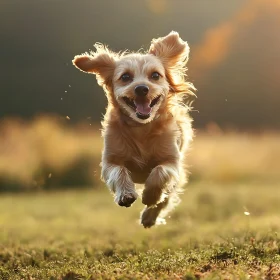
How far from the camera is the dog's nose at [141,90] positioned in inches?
263

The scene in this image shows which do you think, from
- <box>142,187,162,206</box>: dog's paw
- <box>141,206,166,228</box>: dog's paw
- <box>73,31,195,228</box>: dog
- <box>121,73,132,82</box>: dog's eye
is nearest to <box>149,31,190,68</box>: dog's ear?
<box>73,31,195,228</box>: dog

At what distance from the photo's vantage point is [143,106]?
6.84m

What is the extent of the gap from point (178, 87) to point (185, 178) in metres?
1.75

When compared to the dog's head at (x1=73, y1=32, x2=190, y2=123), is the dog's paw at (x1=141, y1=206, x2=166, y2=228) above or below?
below

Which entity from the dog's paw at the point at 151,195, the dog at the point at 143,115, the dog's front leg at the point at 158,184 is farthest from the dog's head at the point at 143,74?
the dog's paw at the point at 151,195

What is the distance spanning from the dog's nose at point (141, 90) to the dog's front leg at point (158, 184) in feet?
2.68

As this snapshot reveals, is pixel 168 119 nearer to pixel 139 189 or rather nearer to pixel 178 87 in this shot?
pixel 178 87

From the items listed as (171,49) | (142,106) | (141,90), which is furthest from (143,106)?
(171,49)

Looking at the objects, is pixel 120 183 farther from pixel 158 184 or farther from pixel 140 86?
pixel 140 86

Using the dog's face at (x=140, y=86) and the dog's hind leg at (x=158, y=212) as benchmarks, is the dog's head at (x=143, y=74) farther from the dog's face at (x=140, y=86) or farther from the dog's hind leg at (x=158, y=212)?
the dog's hind leg at (x=158, y=212)

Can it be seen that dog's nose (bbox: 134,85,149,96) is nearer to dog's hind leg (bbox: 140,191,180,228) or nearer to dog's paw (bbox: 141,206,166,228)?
dog's hind leg (bbox: 140,191,180,228)

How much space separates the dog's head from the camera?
6824 millimetres

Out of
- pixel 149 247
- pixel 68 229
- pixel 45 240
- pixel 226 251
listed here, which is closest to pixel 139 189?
pixel 149 247

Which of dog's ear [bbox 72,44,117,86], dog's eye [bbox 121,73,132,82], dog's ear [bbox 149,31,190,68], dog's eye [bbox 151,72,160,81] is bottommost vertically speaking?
dog's eye [bbox 121,73,132,82]
